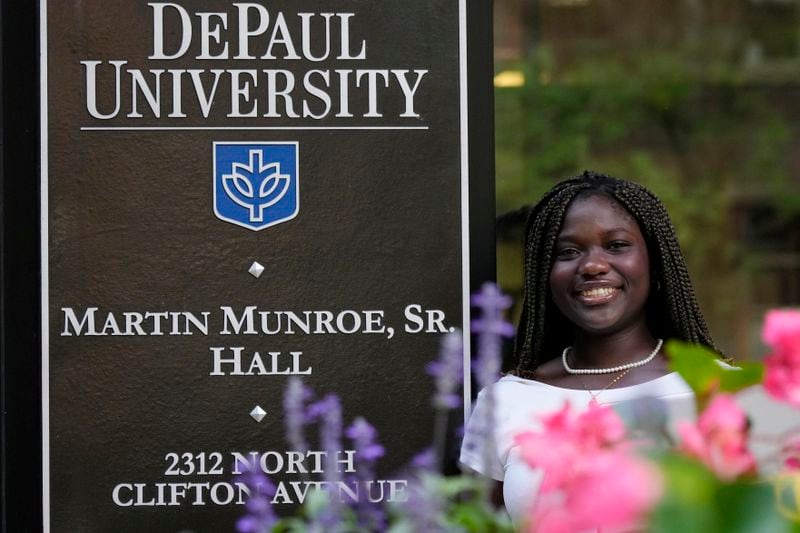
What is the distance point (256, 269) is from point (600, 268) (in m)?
0.88

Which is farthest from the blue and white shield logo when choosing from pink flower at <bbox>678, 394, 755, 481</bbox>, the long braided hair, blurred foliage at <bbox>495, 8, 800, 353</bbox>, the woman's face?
blurred foliage at <bbox>495, 8, 800, 353</bbox>

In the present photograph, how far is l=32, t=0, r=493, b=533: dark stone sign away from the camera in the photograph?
2.93 metres

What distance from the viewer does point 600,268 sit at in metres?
2.51

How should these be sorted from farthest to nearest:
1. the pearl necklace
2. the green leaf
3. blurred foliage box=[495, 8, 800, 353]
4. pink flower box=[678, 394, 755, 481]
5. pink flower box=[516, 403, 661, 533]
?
1. blurred foliage box=[495, 8, 800, 353]
2. the pearl necklace
3. the green leaf
4. pink flower box=[678, 394, 755, 481]
5. pink flower box=[516, 403, 661, 533]

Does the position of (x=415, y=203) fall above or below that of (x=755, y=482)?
above

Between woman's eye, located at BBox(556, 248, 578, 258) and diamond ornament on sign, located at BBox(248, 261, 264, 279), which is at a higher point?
woman's eye, located at BBox(556, 248, 578, 258)

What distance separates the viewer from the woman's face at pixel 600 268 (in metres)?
2.51

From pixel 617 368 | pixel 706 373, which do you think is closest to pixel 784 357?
pixel 706 373

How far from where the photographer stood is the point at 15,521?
115 inches

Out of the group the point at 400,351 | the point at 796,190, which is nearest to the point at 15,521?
the point at 400,351

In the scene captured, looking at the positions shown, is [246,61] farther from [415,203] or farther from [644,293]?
[644,293]

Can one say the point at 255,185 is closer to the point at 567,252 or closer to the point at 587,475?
the point at 567,252

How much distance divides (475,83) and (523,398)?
2.71 feet

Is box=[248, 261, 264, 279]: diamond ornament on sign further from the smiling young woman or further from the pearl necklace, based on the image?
the pearl necklace
